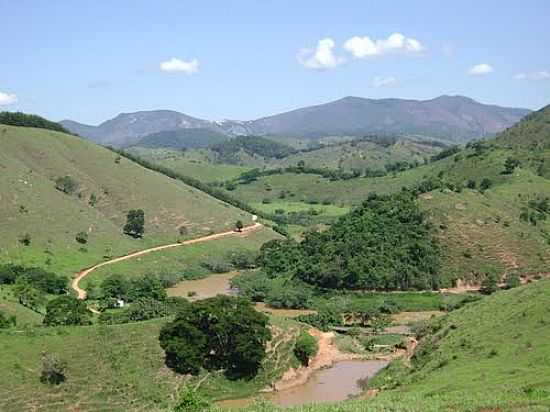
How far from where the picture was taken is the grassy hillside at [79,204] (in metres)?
97.2

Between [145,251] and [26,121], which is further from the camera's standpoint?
[26,121]

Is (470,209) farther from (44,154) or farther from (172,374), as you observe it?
(44,154)

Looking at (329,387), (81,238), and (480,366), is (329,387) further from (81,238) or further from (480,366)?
(81,238)

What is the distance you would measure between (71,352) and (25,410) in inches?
242

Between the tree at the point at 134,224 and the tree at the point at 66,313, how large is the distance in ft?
158

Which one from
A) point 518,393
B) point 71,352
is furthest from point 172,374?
point 518,393

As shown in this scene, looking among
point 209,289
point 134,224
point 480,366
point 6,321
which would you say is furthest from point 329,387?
point 134,224

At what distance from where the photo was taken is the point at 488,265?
85.1 m

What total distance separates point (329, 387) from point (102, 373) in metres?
15.9

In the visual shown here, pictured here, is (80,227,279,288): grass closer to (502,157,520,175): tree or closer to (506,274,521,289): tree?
(502,157,520,175): tree

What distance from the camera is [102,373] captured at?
159 ft

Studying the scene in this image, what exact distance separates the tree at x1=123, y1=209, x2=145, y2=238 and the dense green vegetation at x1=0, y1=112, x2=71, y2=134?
4142cm

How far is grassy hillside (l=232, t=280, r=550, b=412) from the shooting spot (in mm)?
26000

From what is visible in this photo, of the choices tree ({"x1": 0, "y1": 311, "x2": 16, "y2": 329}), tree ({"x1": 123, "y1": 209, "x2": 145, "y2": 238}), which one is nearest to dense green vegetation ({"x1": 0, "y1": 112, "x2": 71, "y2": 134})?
tree ({"x1": 123, "y1": 209, "x2": 145, "y2": 238})
